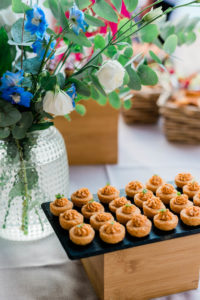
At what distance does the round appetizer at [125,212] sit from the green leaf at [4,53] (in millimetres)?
320

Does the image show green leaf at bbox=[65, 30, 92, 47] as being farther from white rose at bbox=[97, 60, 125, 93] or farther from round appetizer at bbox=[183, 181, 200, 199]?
round appetizer at bbox=[183, 181, 200, 199]

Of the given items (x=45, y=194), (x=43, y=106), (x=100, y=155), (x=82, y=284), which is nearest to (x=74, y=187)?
(x=100, y=155)

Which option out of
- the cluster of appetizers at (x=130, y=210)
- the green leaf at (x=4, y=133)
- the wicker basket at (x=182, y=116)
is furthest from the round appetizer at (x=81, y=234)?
the wicker basket at (x=182, y=116)

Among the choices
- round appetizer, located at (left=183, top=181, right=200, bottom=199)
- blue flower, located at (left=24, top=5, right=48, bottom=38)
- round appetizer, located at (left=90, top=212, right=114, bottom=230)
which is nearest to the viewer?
blue flower, located at (left=24, top=5, right=48, bottom=38)

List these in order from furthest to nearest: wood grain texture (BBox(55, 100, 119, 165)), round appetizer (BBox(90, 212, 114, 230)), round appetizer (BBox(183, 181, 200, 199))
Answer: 1. wood grain texture (BBox(55, 100, 119, 165))
2. round appetizer (BBox(183, 181, 200, 199))
3. round appetizer (BBox(90, 212, 114, 230))

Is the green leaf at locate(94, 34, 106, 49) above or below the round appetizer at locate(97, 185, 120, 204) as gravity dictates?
above

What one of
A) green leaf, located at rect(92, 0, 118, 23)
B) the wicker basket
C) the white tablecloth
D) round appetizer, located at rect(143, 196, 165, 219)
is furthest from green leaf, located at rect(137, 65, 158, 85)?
the wicker basket

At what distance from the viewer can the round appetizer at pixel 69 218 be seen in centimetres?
62

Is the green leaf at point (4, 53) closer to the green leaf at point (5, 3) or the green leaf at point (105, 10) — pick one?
the green leaf at point (5, 3)

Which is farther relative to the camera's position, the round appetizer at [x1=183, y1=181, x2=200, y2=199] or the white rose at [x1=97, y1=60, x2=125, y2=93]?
the round appetizer at [x1=183, y1=181, x2=200, y2=199]

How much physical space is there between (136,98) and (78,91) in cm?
76

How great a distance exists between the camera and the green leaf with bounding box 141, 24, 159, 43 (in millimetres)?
685

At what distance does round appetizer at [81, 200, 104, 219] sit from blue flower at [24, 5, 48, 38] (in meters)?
0.32

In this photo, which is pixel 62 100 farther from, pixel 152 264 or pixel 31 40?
pixel 152 264
